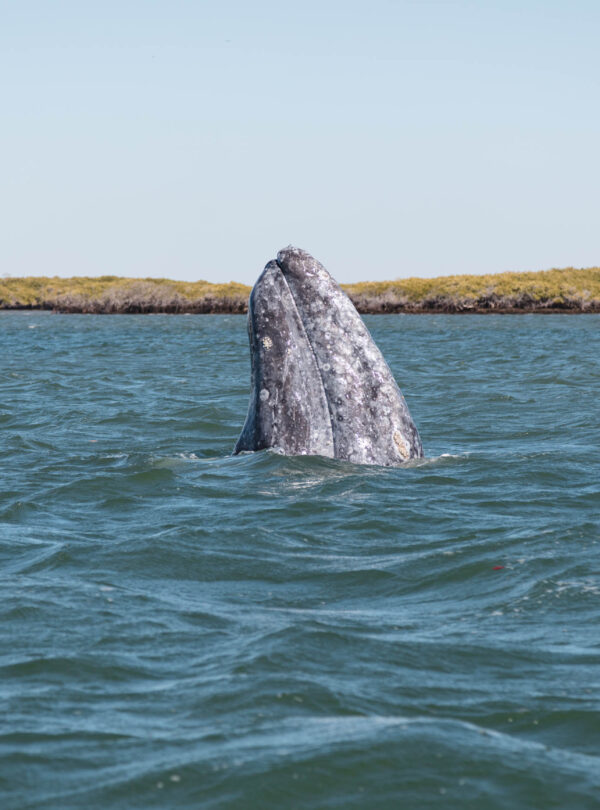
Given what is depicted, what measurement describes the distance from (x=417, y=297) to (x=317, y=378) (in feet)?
265

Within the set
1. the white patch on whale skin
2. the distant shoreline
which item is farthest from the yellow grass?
the white patch on whale skin

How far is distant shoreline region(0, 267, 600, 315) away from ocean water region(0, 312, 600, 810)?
69.2 meters

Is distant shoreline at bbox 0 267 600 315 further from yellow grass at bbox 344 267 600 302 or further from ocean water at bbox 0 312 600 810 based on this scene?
ocean water at bbox 0 312 600 810

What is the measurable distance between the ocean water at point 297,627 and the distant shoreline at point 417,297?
6917cm

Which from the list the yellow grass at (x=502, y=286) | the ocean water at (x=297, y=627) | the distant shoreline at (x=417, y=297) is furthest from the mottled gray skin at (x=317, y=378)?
the yellow grass at (x=502, y=286)

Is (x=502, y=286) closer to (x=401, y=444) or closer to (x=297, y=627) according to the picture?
(x=401, y=444)

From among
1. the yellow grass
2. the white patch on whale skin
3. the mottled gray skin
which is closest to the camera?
the mottled gray skin

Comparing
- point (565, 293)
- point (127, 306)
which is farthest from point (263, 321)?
point (127, 306)

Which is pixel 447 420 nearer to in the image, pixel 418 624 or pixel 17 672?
pixel 418 624

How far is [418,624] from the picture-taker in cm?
525

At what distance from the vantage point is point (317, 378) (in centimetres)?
895

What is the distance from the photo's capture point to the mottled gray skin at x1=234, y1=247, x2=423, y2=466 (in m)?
8.91

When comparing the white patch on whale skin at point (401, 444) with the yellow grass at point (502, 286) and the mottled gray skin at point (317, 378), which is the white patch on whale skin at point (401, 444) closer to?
the mottled gray skin at point (317, 378)

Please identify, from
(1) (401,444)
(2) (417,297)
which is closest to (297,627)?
(1) (401,444)
